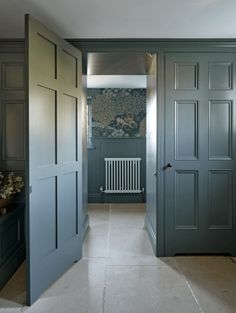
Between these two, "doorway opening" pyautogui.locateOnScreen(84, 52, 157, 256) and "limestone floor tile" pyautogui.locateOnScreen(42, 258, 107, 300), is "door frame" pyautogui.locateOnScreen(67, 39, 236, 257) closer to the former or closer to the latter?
"limestone floor tile" pyautogui.locateOnScreen(42, 258, 107, 300)

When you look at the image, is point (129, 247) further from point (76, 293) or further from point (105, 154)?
point (105, 154)

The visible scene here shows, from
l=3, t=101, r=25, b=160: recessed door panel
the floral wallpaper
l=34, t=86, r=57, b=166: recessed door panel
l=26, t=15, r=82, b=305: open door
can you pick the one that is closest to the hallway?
l=26, t=15, r=82, b=305: open door

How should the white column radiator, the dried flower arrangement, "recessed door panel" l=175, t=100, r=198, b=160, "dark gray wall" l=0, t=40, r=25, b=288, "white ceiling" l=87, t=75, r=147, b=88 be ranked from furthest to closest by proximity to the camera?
the white column radiator, "white ceiling" l=87, t=75, r=147, b=88, "recessed door panel" l=175, t=100, r=198, b=160, "dark gray wall" l=0, t=40, r=25, b=288, the dried flower arrangement

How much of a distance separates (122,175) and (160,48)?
3398 mm

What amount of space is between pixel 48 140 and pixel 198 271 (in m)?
1.94

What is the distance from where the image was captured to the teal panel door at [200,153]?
341 cm

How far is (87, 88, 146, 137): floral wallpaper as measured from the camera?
254 inches

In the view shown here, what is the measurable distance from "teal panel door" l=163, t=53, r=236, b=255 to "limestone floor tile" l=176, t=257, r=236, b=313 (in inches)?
7.3

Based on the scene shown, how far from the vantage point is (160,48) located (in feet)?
11.1

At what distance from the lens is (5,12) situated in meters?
2.70

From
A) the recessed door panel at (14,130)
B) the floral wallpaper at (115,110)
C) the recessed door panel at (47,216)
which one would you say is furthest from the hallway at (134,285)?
the floral wallpaper at (115,110)

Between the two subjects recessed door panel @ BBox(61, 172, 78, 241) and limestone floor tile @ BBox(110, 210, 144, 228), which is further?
limestone floor tile @ BBox(110, 210, 144, 228)

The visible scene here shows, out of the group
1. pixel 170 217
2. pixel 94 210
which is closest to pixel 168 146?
pixel 170 217

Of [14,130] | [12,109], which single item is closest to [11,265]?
[14,130]
